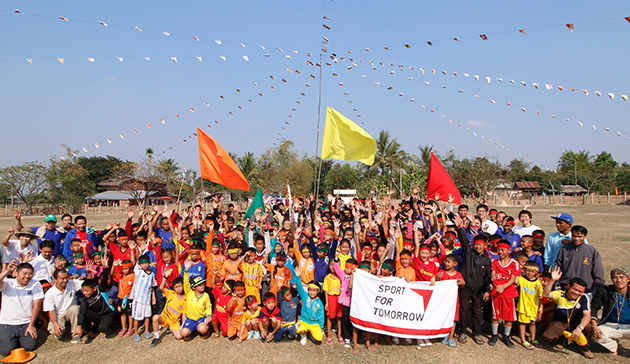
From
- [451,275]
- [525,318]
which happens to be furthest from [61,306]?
[525,318]

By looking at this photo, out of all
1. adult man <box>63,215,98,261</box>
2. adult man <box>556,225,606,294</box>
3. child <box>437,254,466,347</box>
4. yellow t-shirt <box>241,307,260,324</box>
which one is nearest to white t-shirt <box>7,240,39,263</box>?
adult man <box>63,215,98,261</box>

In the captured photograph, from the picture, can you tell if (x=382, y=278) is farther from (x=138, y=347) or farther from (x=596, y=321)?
(x=138, y=347)

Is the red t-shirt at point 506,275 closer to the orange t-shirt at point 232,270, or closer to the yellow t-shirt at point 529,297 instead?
the yellow t-shirt at point 529,297

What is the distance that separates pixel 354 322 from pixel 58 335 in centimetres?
461

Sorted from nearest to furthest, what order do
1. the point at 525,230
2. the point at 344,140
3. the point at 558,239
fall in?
the point at 558,239 → the point at 525,230 → the point at 344,140

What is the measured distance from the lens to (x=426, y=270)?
5848 mm

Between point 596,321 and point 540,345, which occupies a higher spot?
point 596,321

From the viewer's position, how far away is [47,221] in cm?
700

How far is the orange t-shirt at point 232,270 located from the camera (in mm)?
6238

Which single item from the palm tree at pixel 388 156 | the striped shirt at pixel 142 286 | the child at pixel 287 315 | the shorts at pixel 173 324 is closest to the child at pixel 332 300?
the child at pixel 287 315

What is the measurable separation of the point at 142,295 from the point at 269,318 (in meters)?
2.14

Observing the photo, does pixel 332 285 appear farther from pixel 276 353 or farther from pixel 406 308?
pixel 276 353

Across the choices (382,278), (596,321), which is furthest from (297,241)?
(596,321)

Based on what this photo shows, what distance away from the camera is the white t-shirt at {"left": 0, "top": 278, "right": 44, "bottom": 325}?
5.39m
